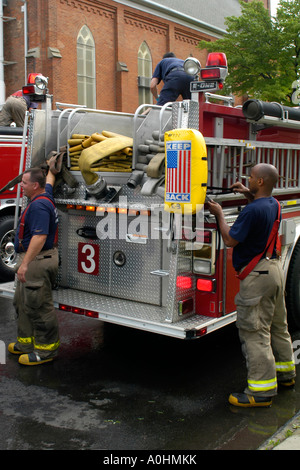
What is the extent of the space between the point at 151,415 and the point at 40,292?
159 cm

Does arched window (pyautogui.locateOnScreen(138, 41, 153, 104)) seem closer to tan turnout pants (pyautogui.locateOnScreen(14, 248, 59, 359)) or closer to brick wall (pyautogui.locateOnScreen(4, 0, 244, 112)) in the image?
brick wall (pyautogui.locateOnScreen(4, 0, 244, 112))

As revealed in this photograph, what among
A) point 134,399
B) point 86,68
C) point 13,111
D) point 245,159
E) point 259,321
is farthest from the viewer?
point 86,68

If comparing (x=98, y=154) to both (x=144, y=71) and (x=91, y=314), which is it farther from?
(x=144, y=71)

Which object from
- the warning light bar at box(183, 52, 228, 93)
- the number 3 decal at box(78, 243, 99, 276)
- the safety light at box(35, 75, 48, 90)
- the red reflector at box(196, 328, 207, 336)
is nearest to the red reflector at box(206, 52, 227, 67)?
the warning light bar at box(183, 52, 228, 93)

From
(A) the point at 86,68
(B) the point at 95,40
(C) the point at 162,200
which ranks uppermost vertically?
(B) the point at 95,40

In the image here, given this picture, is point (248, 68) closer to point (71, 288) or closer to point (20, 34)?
point (20, 34)

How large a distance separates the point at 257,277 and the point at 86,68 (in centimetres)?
2350

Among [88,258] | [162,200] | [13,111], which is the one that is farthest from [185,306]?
[13,111]

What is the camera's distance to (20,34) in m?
24.1

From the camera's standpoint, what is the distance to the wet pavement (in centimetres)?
352

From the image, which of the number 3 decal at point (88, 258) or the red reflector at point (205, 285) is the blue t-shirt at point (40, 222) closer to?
the number 3 decal at point (88, 258)

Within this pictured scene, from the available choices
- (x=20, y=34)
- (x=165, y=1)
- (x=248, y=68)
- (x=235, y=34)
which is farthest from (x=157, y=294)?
(x=165, y=1)

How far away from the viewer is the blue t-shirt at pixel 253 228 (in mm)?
3926

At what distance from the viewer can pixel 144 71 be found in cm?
2902
